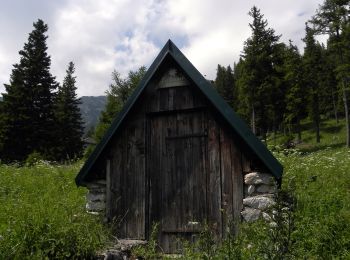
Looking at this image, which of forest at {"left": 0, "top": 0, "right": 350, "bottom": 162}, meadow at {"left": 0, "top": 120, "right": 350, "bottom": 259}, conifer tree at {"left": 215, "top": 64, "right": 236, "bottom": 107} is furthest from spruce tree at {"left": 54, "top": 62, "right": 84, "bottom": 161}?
conifer tree at {"left": 215, "top": 64, "right": 236, "bottom": 107}

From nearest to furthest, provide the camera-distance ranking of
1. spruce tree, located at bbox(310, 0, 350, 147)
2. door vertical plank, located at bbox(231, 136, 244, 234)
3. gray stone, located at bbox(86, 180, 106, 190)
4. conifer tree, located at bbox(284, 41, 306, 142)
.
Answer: door vertical plank, located at bbox(231, 136, 244, 234) → gray stone, located at bbox(86, 180, 106, 190) → spruce tree, located at bbox(310, 0, 350, 147) → conifer tree, located at bbox(284, 41, 306, 142)

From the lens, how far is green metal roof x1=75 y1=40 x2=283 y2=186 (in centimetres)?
622

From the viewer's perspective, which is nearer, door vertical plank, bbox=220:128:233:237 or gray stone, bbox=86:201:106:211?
door vertical plank, bbox=220:128:233:237

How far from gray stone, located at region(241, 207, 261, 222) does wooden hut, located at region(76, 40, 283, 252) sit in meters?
0.02

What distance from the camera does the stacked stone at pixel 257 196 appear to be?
20.5 feet

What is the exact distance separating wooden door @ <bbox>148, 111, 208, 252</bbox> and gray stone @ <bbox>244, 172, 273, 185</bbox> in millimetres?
760

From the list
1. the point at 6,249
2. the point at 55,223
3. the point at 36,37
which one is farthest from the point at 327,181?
the point at 36,37

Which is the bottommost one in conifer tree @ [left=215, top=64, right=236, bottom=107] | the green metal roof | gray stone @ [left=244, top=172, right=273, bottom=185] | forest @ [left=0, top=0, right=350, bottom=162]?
gray stone @ [left=244, top=172, right=273, bottom=185]

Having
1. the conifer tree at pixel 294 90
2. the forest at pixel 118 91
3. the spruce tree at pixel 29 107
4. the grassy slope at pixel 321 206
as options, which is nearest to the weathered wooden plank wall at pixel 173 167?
the grassy slope at pixel 321 206

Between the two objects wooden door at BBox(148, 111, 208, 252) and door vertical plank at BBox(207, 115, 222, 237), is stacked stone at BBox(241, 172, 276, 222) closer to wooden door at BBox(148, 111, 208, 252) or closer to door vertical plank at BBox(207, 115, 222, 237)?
door vertical plank at BBox(207, 115, 222, 237)

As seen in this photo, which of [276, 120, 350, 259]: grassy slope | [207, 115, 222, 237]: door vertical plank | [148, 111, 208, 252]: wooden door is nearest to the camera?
[276, 120, 350, 259]: grassy slope

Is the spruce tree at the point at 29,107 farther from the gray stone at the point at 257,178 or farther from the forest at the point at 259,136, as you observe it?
the gray stone at the point at 257,178

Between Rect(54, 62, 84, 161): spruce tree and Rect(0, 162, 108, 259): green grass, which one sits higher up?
Rect(54, 62, 84, 161): spruce tree

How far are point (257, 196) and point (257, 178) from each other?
0.29 m
